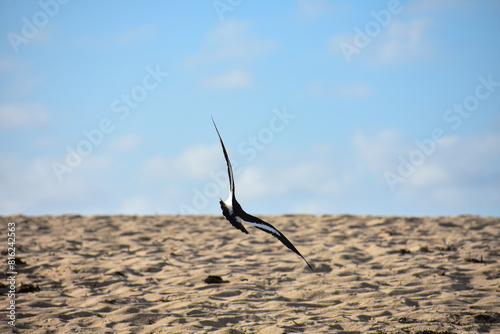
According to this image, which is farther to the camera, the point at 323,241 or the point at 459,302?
the point at 323,241

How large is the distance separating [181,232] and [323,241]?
9.62 ft

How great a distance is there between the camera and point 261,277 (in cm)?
738

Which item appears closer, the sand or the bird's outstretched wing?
the bird's outstretched wing

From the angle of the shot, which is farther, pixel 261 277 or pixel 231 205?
pixel 261 277

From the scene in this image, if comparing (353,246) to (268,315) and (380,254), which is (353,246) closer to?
(380,254)

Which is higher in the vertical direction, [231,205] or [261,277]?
[231,205]

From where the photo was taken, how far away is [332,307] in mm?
6109

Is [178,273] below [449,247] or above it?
below

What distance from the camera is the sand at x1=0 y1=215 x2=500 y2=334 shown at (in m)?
5.63

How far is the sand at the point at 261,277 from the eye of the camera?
5.63 meters

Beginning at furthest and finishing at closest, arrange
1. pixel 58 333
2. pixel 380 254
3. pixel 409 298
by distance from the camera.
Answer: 1. pixel 380 254
2. pixel 409 298
3. pixel 58 333

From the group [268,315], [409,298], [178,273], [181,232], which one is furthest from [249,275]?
[181,232]

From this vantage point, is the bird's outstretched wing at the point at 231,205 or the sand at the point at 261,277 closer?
the bird's outstretched wing at the point at 231,205

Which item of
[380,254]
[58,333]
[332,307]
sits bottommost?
[58,333]
